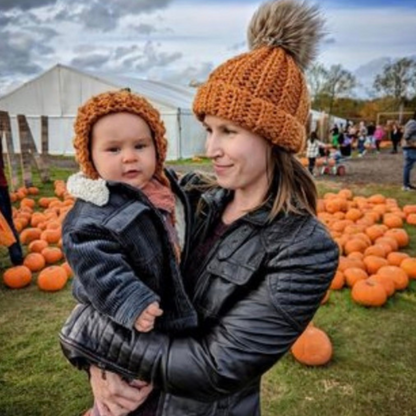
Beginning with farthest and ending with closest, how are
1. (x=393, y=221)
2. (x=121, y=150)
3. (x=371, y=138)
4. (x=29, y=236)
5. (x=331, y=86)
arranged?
(x=331, y=86)
(x=371, y=138)
(x=393, y=221)
(x=29, y=236)
(x=121, y=150)

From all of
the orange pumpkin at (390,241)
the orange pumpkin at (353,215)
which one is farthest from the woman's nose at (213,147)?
the orange pumpkin at (353,215)

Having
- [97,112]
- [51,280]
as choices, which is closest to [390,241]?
[51,280]

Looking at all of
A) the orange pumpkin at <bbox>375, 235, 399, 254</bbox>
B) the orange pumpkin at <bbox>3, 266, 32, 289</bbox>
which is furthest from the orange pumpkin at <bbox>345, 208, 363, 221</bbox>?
the orange pumpkin at <bbox>3, 266, 32, 289</bbox>

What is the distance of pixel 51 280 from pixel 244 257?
4.38 meters

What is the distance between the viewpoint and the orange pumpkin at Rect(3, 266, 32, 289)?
213 inches

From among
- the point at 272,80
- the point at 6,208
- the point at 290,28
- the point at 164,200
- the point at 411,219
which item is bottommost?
the point at 411,219

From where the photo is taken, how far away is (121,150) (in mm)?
1734

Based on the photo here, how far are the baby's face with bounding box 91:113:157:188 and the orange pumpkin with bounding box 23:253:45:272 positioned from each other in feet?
15.5

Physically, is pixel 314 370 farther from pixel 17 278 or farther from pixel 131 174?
pixel 17 278

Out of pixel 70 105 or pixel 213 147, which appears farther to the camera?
pixel 70 105

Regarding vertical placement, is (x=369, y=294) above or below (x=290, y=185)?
below

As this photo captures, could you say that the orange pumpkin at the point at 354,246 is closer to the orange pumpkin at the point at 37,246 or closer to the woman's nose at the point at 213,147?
the orange pumpkin at the point at 37,246

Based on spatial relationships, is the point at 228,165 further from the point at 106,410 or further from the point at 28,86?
the point at 28,86

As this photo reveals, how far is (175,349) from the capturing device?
1377 millimetres
